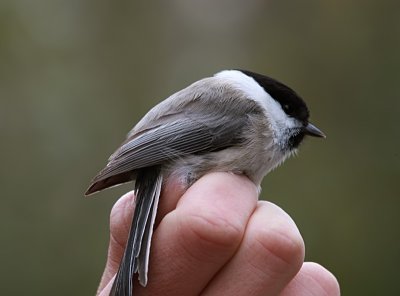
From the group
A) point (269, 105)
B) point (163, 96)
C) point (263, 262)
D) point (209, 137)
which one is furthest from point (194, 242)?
point (163, 96)

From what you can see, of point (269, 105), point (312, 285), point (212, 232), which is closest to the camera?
point (212, 232)

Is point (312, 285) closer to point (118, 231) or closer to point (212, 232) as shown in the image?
point (212, 232)

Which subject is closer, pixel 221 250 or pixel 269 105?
pixel 221 250

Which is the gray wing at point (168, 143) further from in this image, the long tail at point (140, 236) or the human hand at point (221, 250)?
the human hand at point (221, 250)

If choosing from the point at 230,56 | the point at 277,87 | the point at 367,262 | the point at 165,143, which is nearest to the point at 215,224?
the point at 165,143

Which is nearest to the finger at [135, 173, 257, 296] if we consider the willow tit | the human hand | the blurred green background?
the human hand

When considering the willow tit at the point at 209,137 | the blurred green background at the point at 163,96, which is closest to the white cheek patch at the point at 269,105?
the willow tit at the point at 209,137

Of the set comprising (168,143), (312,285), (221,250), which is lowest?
(312,285)

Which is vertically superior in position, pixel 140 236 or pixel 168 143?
pixel 168 143

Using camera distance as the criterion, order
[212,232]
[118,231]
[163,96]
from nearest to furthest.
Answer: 1. [212,232]
2. [118,231]
3. [163,96]
